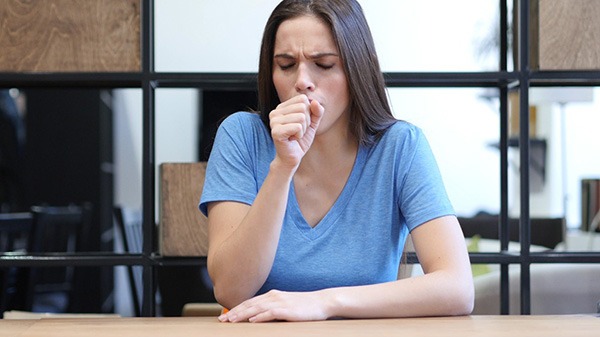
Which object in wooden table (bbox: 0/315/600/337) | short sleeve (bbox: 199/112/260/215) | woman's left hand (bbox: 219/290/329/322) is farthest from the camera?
short sleeve (bbox: 199/112/260/215)

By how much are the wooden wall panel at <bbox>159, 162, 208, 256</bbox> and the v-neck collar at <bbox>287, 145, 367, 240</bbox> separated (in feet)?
1.38

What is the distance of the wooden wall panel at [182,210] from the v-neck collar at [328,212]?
42 centimetres

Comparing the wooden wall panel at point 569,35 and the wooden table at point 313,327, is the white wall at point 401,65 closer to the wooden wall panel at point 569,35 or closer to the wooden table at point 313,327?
the wooden wall panel at point 569,35

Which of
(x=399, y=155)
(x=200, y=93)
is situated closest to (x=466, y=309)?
(x=399, y=155)

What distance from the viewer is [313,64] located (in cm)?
164

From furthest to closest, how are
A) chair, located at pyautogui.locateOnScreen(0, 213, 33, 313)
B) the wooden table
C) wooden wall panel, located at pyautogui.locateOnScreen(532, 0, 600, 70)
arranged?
chair, located at pyautogui.locateOnScreen(0, 213, 33, 313) → wooden wall panel, located at pyautogui.locateOnScreen(532, 0, 600, 70) → the wooden table

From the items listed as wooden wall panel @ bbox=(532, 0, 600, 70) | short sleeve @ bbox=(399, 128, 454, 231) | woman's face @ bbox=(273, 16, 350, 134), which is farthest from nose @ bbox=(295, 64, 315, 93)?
wooden wall panel @ bbox=(532, 0, 600, 70)

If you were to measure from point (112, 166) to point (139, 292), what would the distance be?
4.22m

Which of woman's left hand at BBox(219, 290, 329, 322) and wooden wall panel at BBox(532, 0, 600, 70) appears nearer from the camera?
woman's left hand at BBox(219, 290, 329, 322)

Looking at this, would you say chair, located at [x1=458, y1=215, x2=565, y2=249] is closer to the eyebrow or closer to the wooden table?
the eyebrow

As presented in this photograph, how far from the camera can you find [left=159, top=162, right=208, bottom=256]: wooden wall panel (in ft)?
6.77

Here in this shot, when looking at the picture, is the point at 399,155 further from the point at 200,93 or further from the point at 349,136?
the point at 200,93

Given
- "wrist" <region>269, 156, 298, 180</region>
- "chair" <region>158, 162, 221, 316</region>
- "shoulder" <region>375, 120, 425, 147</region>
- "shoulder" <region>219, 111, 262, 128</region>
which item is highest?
"shoulder" <region>219, 111, 262, 128</region>

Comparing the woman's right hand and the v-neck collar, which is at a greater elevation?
the woman's right hand
